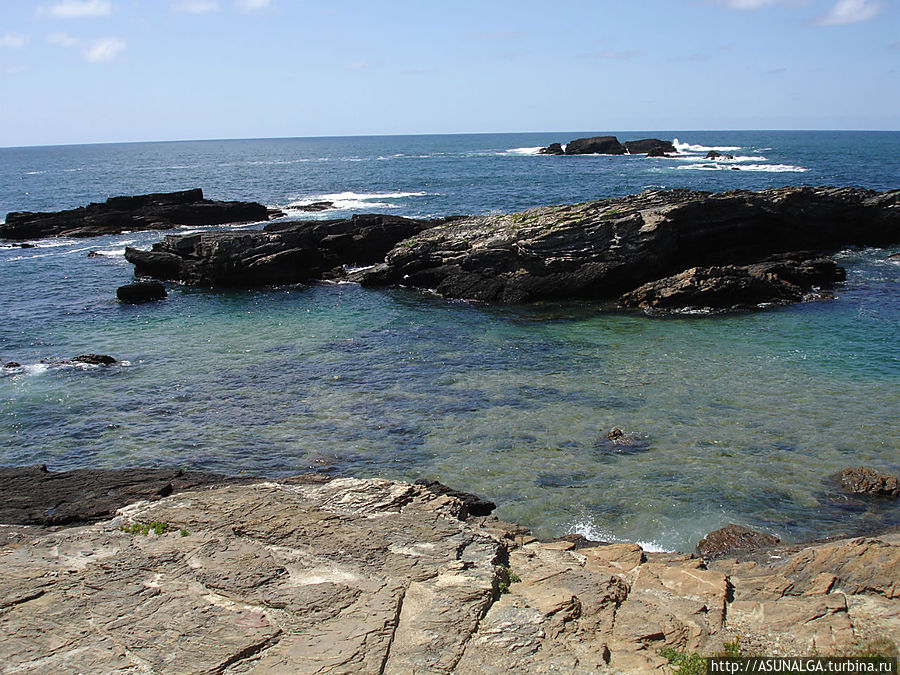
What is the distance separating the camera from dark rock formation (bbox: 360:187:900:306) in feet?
114

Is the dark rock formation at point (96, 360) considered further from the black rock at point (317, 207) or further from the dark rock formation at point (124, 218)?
the black rock at point (317, 207)

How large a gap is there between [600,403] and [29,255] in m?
50.3

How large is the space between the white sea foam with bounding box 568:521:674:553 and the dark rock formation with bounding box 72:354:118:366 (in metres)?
20.8

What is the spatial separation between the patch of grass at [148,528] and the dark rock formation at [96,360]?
16936mm

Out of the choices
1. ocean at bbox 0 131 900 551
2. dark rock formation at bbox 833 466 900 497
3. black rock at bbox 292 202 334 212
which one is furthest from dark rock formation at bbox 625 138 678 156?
dark rock formation at bbox 833 466 900 497

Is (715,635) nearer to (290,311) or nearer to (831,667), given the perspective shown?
(831,667)

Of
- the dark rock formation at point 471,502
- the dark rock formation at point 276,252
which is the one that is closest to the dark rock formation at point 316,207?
the dark rock formation at point 276,252

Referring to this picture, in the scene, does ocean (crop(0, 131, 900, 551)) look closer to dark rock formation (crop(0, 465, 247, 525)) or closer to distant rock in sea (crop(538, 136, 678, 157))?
dark rock formation (crop(0, 465, 247, 525))

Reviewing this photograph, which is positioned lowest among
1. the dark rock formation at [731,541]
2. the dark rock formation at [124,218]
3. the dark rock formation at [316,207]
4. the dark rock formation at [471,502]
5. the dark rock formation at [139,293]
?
the dark rock formation at [731,541]

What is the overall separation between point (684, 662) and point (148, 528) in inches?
354

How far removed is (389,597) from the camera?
29.8 ft

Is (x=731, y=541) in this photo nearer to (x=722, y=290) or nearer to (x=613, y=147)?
(x=722, y=290)

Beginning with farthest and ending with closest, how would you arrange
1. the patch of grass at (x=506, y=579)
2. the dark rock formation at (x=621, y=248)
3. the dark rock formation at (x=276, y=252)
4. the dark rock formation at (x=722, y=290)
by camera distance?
the dark rock formation at (x=276, y=252) < the dark rock formation at (x=621, y=248) < the dark rock formation at (x=722, y=290) < the patch of grass at (x=506, y=579)

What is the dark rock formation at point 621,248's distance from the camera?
34.7 meters
